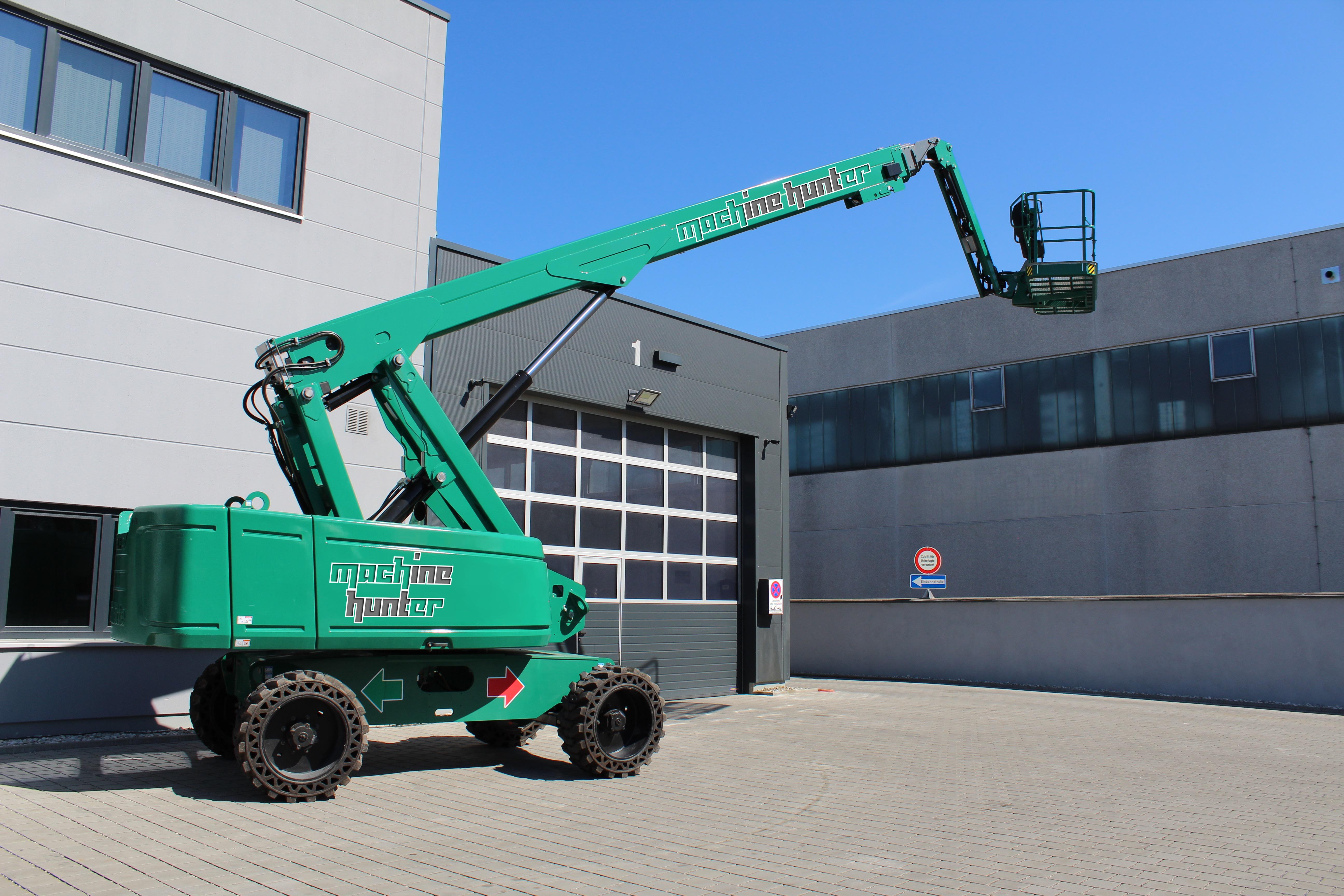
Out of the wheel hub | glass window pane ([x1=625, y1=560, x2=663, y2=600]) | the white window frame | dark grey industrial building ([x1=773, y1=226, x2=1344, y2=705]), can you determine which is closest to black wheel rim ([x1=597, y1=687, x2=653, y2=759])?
the wheel hub

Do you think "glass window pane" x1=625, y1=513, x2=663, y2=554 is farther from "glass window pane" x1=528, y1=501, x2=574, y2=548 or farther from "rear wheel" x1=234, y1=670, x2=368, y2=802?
"rear wheel" x1=234, y1=670, x2=368, y2=802

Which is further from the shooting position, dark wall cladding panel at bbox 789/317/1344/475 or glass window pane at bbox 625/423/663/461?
dark wall cladding panel at bbox 789/317/1344/475

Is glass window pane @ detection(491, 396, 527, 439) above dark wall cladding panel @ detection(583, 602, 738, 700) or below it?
above

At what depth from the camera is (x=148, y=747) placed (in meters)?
9.99

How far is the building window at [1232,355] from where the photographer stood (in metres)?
23.8

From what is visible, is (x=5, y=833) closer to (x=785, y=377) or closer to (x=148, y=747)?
(x=148, y=747)

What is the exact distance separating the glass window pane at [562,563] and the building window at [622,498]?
1 cm

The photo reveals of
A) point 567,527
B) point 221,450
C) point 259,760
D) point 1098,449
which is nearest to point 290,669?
point 259,760

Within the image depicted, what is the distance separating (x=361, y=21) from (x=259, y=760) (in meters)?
10.2

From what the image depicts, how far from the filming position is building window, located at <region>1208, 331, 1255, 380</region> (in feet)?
77.9

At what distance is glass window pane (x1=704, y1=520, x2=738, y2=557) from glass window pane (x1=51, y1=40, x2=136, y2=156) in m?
10.4

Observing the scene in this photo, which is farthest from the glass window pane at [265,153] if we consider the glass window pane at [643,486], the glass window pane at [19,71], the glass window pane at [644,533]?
the glass window pane at [644,533]

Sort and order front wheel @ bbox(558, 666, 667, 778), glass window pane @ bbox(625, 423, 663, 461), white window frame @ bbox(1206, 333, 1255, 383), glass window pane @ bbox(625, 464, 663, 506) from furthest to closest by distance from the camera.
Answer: white window frame @ bbox(1206, 333, 1255, 383)
glass window pane @ bbox(625, 423, 663, 461)
glass window pane @ bbox(625, 464, 663, 506)
front wheel @ bbox(558, 666, 667, 778)

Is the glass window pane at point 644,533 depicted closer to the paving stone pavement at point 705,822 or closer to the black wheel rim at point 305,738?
the paving stone pavement at point 705,822
